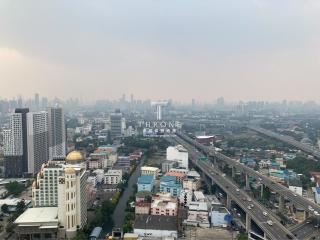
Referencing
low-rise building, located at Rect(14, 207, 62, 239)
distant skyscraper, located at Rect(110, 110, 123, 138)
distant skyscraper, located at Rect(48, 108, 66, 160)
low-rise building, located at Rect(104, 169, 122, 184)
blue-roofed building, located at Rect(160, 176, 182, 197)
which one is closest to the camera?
low-rise building, located at Rect(14, 207, 62, 239)

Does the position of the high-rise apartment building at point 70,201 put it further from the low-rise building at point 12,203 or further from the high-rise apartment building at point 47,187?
the low-rise building at point 12,203

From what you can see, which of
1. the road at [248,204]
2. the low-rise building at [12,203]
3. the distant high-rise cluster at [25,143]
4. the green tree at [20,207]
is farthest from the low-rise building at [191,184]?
the distant high-rise cluster at [25,143]

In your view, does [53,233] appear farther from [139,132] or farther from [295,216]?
[139,132]

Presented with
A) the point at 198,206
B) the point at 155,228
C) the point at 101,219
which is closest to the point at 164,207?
the point at 198,206

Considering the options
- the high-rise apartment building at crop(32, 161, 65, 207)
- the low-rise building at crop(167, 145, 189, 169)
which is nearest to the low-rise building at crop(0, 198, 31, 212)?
the high-rise apartment building at crop(32, 161, 65, 207)

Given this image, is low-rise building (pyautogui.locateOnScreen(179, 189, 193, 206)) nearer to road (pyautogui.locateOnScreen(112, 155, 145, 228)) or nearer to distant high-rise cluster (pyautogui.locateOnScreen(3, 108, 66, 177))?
road (pyautogui.locateOnScreen(112, 155, 145, 228))
